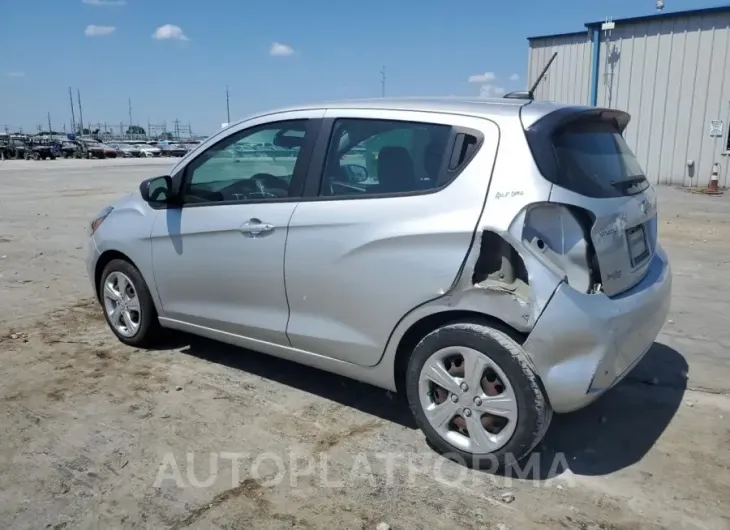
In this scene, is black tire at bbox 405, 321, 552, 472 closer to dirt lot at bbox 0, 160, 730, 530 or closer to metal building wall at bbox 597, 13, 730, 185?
dirt lot at bbox 0, 160, 730, 530

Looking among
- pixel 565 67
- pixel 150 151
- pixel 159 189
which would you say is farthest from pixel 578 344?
pixel 150 151

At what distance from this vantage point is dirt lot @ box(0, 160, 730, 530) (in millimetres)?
2824

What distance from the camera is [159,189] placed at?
441 cm

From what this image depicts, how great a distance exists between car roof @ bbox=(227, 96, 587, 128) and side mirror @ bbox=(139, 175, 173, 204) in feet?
3.64

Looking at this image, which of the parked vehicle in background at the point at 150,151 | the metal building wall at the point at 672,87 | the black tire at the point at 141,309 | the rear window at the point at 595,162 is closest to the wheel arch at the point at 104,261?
the black tire at the point at 141,309

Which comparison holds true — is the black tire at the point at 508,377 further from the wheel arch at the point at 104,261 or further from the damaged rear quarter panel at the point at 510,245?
the wheel arch at the point at 104,261

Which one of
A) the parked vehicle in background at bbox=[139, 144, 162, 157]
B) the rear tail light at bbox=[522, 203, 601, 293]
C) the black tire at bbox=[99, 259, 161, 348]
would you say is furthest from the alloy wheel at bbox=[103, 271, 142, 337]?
the parked vehicle in background at bbox=[139, 144, 162, 157]

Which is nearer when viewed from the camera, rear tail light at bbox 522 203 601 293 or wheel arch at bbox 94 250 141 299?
rear tail light at bbox 522 203 601 293

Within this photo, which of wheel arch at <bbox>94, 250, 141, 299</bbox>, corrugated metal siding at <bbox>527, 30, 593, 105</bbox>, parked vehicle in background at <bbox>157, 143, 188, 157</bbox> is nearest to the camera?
wheel arch at <bbox>94, 250, 141, 299</bbox>

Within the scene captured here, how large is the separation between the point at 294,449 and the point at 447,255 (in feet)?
4.47

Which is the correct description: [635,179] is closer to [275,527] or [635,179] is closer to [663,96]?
[275,527]

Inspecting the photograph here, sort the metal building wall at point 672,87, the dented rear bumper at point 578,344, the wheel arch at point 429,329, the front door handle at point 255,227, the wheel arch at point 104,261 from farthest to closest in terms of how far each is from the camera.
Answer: the metal building wall at point 672,87 < the wheel arch at point 104,261 < the front door handle at point 255,227 < the wheel arch at point 429,329 < the dented rear bumper at point 578,344

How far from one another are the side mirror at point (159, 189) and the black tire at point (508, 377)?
225cm

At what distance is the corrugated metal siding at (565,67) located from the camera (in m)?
19.8
